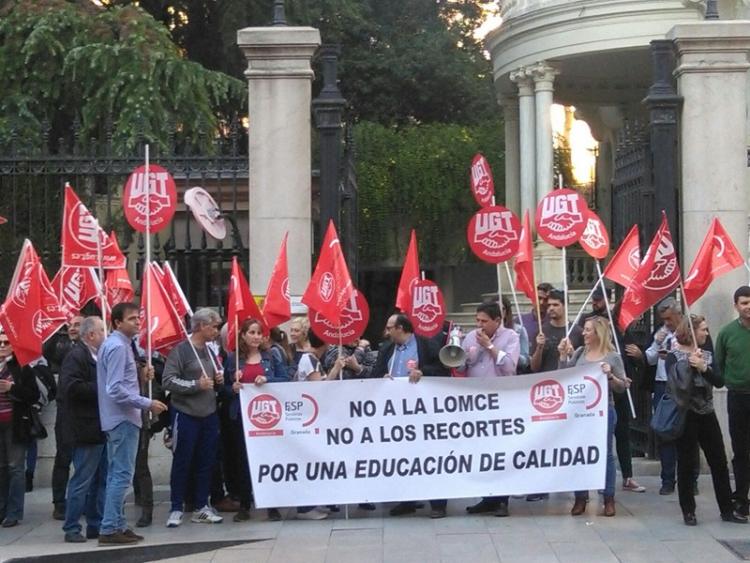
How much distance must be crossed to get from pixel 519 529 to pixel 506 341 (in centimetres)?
158

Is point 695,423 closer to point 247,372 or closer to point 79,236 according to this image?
point 247,372

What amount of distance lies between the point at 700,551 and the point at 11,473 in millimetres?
5412


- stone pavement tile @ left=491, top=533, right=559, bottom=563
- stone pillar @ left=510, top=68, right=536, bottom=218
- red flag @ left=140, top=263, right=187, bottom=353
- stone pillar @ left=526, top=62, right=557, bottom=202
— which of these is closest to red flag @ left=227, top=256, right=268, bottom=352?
red flag @ left=140, top=263, right=187, bottom=353

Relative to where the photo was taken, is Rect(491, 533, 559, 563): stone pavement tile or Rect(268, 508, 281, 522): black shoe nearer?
Rect(491, 533, 559, 563): stone pavement tile

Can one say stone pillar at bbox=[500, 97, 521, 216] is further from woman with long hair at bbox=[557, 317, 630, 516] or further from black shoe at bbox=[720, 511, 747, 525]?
black shoe at bbox=[720, 511, 747, 525]

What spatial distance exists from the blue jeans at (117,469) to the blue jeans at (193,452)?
0.68m

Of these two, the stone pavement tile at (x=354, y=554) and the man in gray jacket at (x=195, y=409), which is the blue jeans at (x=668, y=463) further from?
the man in gray jacket at (x=195, y=409)

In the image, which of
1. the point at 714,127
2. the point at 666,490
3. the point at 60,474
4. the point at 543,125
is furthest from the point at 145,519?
the point at 543,125

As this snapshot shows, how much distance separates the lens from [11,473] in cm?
1027

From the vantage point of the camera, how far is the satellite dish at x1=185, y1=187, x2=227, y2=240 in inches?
440

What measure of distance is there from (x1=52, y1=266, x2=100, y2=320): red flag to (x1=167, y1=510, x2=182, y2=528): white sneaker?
2.12 m

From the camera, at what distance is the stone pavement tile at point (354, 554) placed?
28.7 feet

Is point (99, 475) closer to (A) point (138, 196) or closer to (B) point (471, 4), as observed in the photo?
(A) point (138, 196)

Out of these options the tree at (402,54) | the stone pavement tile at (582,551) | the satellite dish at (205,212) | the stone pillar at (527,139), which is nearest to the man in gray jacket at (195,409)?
the satellite dish at (205,212)
